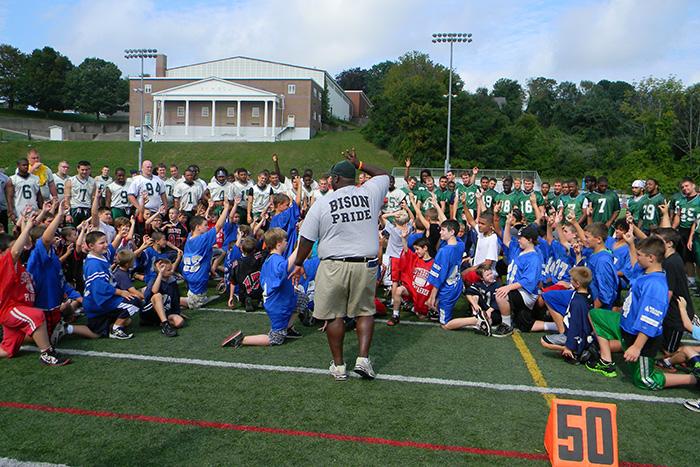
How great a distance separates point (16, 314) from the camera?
5.43m

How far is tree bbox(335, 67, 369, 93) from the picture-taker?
413 ft

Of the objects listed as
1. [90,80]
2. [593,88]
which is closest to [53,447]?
[90,80]

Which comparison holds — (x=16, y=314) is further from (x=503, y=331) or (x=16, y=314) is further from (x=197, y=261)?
(x=503, y=331)

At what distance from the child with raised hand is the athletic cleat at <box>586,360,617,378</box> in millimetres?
5520

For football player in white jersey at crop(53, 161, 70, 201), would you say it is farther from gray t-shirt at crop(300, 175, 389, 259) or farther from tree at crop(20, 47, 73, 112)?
tree at crop(20, 47, 73, 112)

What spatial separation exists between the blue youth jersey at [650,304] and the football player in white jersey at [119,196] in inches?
357

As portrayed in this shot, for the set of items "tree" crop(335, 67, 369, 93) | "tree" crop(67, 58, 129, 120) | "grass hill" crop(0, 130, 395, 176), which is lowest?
"grass hill" crop(0, 130, 395, 176)

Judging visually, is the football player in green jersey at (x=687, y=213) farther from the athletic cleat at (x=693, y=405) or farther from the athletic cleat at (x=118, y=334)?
the athletic cleat at (x=118, y=334)

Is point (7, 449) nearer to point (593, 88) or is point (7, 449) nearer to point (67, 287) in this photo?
point (67, 287)

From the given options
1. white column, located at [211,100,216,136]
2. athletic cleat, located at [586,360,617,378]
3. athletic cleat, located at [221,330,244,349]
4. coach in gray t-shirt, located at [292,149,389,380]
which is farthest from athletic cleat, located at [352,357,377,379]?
white column, located at [211,100,216,136]

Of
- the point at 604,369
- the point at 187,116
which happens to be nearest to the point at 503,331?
the point at 604,369

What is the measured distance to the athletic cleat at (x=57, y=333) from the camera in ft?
19.7

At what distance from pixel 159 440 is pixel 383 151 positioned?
2178 inches

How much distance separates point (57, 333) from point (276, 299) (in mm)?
2495
